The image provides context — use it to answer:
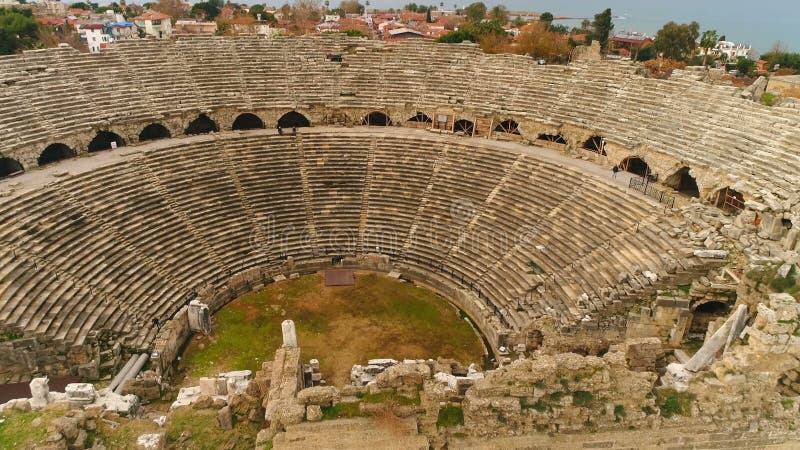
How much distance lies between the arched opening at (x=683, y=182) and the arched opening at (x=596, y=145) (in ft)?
12.8

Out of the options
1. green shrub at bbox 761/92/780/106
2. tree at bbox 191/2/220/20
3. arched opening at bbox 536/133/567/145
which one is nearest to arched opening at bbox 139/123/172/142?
arched opening at bbox 536/133/567/145

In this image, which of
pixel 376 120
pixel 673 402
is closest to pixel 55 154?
pixel 376 120

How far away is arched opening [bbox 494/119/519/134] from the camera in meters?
30.1

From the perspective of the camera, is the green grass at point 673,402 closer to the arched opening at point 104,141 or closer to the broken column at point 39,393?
the broken column at point 39,393

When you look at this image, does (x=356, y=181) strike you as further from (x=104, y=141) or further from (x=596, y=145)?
(x=104, y=141)

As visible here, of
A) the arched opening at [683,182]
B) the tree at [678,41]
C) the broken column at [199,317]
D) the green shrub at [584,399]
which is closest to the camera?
the green shrub at [584,399]

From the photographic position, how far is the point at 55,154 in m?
26.1

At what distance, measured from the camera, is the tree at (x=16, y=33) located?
180ft

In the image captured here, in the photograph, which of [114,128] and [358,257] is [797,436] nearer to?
[358,257]

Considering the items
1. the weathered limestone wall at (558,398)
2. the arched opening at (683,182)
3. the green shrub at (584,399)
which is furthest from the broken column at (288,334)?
the arched opening at (683,182)

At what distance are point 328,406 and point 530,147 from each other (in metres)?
20.3

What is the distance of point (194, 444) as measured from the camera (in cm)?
1266

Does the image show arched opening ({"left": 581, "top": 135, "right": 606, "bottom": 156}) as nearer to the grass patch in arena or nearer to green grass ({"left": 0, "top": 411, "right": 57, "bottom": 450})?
the grass patch in arena

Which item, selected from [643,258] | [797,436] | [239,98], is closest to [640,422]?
[797,436]
